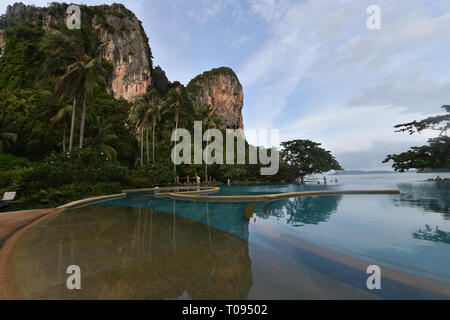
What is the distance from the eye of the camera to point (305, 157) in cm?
4006

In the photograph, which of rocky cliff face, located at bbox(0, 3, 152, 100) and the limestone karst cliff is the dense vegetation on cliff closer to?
rocky cliff face, located at bbox(0, 3, 152, 100)

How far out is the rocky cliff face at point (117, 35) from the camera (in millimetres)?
38094

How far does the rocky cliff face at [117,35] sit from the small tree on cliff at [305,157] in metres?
35.4

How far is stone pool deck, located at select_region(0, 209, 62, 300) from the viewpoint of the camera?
7.94 ft

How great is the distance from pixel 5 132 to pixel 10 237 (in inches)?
727

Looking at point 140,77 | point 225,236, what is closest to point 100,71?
point 225,236

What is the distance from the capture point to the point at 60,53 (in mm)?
13945

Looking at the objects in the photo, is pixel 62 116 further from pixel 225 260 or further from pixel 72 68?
pixel 225 260

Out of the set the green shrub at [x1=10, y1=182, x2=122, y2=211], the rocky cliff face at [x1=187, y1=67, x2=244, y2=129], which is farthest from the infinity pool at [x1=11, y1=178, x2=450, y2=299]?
Answer: the rocky cliff face at [x1=187, y1=67, x2=244, y2=129]

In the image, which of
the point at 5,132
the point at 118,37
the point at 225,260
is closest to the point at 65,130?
A: the point at 5,132

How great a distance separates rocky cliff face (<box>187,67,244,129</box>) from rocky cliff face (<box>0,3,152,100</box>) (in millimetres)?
25808

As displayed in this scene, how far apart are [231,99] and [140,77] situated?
140 ft

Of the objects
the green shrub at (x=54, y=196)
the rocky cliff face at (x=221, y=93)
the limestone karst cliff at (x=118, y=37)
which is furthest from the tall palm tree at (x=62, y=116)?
the rocky cliff face at (x=221, y=93)
